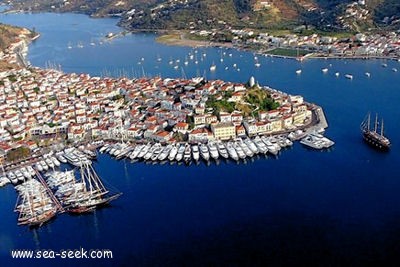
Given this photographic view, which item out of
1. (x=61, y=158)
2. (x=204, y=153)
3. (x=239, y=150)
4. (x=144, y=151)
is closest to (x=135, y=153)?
(x=144, y=151)

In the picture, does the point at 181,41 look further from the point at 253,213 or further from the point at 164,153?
the point at 253,213

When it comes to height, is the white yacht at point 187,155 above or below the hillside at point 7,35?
below

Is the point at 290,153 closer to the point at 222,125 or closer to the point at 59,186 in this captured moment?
the point at 222,125

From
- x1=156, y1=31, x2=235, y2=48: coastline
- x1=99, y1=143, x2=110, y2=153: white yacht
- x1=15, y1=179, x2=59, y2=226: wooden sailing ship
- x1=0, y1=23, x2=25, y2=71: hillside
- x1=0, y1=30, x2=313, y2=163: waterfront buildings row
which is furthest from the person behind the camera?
x1=0, y1=23, x2=25, y2=71: hillside

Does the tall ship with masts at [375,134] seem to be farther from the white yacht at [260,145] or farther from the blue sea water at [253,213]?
the white yacht at [260,145]

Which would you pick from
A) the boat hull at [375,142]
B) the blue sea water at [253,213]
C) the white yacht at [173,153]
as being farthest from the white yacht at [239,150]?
the boat hull at [375,142]

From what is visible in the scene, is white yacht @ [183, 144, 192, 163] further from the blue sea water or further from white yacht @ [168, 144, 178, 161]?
the blue sea water

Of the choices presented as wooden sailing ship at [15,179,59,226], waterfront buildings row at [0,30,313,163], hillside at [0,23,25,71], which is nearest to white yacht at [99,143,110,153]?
waterfront buildings row at [0,30,313,163]
